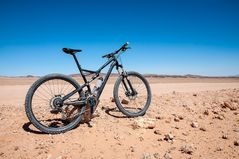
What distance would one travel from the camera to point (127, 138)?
4.20 m

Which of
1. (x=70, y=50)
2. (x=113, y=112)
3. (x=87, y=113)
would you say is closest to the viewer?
(x=70, y=50)

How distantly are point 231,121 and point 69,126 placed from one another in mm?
4001

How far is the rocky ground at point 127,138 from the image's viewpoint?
361 centimetres

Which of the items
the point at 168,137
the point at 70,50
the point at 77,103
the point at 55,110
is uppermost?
the point at 70,50

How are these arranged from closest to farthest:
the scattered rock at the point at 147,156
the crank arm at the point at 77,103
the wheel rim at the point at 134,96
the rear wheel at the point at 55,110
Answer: the scattered rock at the point at 147,156 < the rear wheel at the point at 55,110 < the crank arm at the point at 77,103 < the wheel rim at the point at 134,96

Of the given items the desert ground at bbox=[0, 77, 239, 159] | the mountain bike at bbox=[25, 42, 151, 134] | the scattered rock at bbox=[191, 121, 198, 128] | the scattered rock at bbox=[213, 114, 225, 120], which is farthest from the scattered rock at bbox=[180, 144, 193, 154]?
the scattered rock at bbox=[213, 114, 225, 120]

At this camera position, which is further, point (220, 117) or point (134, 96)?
point (134, 96)

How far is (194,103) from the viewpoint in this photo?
24.3 feet

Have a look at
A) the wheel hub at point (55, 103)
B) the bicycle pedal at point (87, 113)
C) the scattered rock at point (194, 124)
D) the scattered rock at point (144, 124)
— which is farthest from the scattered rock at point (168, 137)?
the wheel hub at point (55, 103)

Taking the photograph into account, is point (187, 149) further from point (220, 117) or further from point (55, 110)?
point (55, 110)

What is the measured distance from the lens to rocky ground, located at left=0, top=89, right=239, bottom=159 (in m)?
3.61

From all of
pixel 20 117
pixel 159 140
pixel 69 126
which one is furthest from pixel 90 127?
pixel 20 117

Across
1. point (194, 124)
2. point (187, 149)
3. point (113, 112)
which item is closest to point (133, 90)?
point (113, 112)

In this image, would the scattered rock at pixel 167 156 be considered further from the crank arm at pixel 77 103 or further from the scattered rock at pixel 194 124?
the crank arm at pixel 77 103
